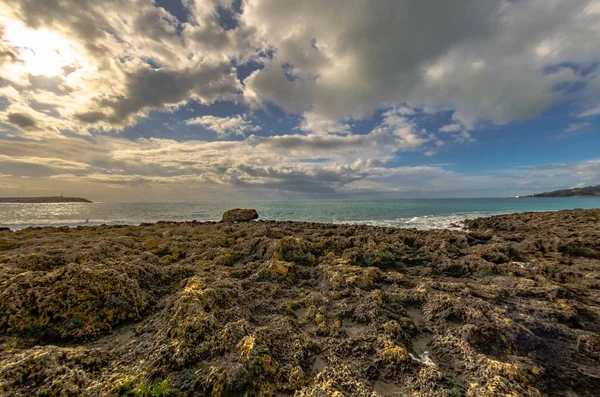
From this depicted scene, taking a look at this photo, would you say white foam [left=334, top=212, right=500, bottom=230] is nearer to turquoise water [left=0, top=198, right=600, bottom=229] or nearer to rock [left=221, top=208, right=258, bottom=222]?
turquoise water [left=0, top=198, right=600, bottom=229]

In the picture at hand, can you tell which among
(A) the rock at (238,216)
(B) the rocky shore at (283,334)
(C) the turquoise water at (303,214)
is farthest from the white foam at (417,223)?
(B) the rocky shore at (283,334)

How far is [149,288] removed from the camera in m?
5.91

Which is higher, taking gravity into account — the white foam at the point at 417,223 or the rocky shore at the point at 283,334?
the rocky shore at the point at 283,334

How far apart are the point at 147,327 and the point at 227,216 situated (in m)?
33.7

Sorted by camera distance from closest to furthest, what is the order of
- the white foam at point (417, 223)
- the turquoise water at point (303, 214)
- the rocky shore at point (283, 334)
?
the rocky shore at point (283, 334) < the white foam at point (417, 223) < the turquoise water at point (303, 214)

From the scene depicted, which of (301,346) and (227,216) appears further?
(227,216)

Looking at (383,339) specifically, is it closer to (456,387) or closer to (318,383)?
(456,387)

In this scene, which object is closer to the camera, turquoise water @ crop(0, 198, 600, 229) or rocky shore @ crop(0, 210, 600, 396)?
rocky shore @ crop(0, 210, 600, 396)

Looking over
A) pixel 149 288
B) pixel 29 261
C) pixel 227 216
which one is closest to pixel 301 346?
pixel 149 288

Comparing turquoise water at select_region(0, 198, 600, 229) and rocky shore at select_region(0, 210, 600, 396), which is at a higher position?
rocky shore at select_region(0, 210, 600, 396)

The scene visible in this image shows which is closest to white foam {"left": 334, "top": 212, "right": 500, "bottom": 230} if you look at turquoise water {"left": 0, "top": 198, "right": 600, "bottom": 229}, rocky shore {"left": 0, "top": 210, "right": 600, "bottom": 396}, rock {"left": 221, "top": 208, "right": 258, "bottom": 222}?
turquoise water {"left": 0, "top": 198, "right": 600, "bottom": 229}

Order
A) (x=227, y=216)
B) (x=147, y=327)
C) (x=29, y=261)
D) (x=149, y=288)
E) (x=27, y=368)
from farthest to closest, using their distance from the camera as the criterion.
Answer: (x=227, y=216) < (x=29, y=261) < (x=149, y=288) < (x=147, y=327) < (x=27, y=368)

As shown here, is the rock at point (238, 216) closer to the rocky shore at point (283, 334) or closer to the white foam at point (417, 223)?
the white foam at point (417, 223)

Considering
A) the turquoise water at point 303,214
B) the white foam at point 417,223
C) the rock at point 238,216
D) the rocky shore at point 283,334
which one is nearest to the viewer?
the rocky shore at point 283,334
